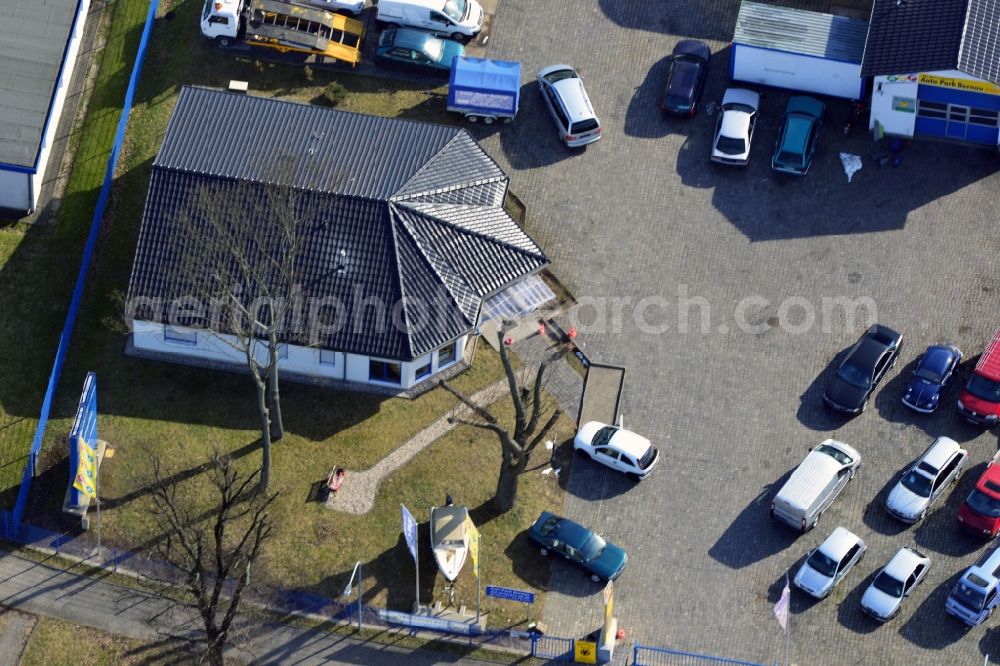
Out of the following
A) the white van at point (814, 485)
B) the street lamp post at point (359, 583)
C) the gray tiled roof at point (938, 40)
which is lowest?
the street lamp post at point (359, 583)

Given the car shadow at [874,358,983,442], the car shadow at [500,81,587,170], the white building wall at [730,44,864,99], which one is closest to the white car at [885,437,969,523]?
the car shadow at [874,358,983,442]

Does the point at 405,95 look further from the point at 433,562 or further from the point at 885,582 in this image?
the point at 885,582

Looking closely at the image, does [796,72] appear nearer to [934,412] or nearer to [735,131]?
[735,131]

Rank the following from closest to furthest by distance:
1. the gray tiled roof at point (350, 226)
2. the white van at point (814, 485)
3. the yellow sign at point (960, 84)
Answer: the white van at point (814, 485) < the gray tiled roof at point (350, 226) < the yellow sign at point (960, 84)

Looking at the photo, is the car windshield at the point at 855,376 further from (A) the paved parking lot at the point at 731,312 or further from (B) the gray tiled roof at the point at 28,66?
(B) the gray tiled roof at the point at 28,66

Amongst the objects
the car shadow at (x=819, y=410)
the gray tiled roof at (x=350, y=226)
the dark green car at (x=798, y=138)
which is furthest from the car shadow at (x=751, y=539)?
the dark green car at (x=798, y=138)

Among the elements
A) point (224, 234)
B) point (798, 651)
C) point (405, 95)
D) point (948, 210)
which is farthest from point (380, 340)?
point (948, 210)
